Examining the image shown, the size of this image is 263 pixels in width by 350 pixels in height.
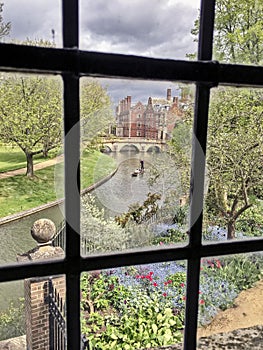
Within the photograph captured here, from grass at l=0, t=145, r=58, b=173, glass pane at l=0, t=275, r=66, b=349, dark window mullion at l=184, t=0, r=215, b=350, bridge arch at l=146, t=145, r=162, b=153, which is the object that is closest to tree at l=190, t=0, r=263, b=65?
dark window mullion at l=184, t=0, r=215, b=350

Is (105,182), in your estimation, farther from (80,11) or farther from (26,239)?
(80,11)

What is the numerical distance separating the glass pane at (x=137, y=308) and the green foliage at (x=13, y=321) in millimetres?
127

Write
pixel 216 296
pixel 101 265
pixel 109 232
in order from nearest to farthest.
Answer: pixel 101 265, pixel 109 232, pixel 216 296

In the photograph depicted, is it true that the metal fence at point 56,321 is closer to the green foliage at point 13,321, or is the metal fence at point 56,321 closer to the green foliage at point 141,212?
the green foliage at point 13,321

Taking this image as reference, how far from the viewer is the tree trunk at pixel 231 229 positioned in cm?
80

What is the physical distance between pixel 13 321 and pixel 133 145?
1.25ft

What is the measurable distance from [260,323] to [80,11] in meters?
0.76

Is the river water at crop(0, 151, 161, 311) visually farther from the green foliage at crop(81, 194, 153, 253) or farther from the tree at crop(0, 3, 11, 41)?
the tree at crop(0, 3, 11, 41)

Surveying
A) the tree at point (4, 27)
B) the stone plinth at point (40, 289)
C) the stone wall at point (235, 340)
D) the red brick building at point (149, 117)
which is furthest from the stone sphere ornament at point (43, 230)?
the stone wall at point (235, 340)

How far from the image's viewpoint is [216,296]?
0.81m

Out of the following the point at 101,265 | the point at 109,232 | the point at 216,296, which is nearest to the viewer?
the point at 101,265

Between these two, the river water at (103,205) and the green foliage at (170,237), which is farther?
the green foliage at (170,237)

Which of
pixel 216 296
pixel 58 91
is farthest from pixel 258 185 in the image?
pixel 58 91

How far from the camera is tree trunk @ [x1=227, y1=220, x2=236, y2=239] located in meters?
0.80
